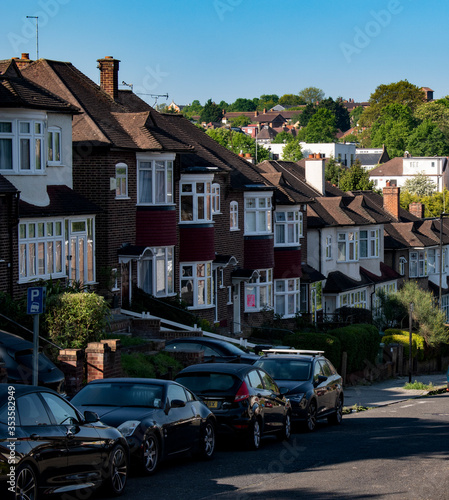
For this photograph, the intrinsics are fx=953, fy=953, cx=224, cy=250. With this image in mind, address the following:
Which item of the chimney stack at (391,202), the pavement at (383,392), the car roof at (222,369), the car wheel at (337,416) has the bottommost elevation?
the pavement at (383,392)

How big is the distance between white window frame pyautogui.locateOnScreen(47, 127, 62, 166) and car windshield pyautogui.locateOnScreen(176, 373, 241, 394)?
41.6ft

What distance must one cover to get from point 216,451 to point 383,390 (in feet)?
63.5

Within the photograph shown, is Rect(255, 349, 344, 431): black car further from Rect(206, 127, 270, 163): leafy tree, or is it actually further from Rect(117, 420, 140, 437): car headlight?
Rect(206, 127, 270, 163): leafy tree

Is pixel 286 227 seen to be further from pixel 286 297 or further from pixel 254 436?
pixel 254 436

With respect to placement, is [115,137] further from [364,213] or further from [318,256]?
[364,213]

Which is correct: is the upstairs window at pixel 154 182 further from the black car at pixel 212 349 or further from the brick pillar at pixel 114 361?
the brick pillar at pixel 114 361

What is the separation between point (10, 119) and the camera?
25.4 meters

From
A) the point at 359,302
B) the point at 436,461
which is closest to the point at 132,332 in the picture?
the point at 436,461

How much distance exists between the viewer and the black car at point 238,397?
1600cm

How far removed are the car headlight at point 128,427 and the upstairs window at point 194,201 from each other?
2079cm

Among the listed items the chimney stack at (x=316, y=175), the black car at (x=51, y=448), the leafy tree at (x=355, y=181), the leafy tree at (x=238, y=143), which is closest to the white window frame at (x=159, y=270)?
the black car at (x=51, y=448)

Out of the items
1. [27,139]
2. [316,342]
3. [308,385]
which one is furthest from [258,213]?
[308,385]

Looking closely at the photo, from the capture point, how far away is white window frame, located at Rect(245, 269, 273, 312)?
127 ft

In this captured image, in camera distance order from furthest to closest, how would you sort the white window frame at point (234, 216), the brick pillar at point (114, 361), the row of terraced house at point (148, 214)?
the white window frame at point (234, 216) → the row of terraced house at point (148, 214) → the brick pillar at point (114, 361)
